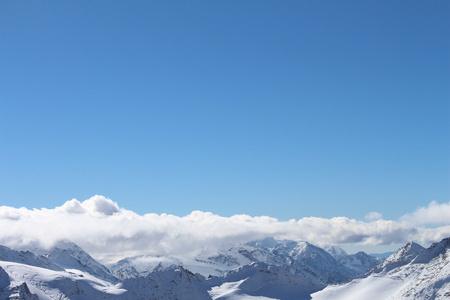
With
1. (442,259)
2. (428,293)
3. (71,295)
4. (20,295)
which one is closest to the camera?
(20,295)

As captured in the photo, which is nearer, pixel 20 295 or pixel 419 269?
pixel 20 295

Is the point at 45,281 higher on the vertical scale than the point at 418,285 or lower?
higher

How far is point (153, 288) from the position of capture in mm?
198875

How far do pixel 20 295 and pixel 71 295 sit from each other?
32.6 meters

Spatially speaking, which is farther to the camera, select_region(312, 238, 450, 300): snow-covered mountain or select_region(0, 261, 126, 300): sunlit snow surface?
select_region(0, 261, 126, 300): sunlit snow surface

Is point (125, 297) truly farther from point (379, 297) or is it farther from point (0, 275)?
point (379, 297)

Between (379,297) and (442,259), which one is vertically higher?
(442,259)

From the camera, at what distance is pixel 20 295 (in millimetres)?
143125

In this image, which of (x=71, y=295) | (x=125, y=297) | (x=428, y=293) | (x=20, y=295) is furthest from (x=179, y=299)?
(x=428, y=293)

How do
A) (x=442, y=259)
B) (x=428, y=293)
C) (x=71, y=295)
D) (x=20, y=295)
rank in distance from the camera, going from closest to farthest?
(x=20, y=295) < (x=428, y=293) < (x=71, y=295) < (x=442, y=259)

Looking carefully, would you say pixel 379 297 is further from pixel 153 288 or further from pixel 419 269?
pixel 153 288

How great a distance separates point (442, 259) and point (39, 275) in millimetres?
165409

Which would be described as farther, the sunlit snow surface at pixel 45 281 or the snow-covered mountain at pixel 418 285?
the sunlit snow surface at pixel 45 281

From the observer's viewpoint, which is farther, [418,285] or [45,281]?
[45,281]
